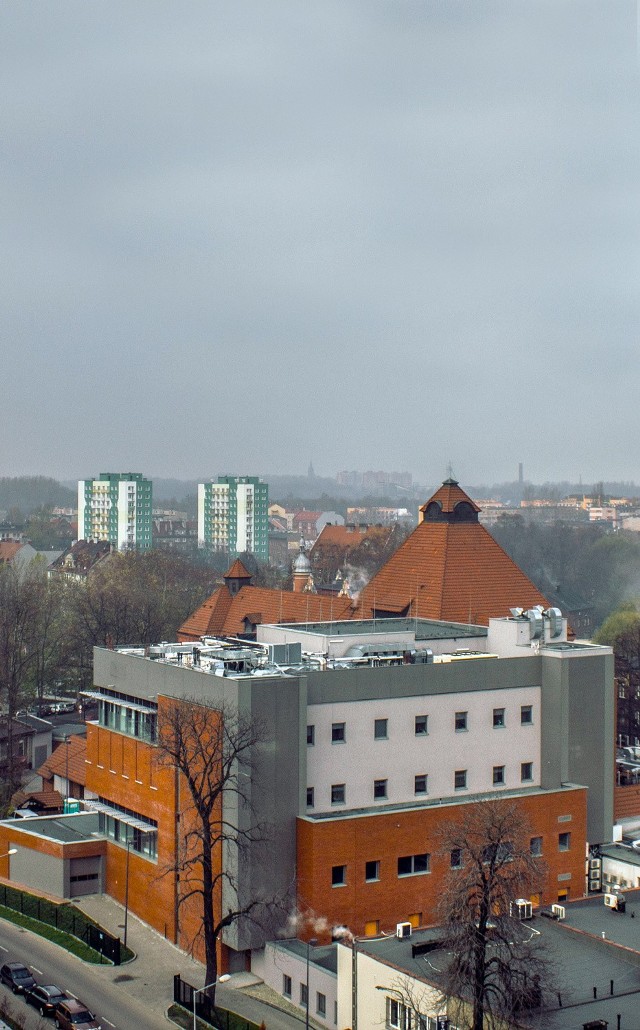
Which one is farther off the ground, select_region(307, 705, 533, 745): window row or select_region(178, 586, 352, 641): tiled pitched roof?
select_region(178, 586, 352, 641): tiled pitched roof

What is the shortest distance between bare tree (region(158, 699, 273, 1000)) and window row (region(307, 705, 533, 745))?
2.49 metres

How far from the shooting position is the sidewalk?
32531mm

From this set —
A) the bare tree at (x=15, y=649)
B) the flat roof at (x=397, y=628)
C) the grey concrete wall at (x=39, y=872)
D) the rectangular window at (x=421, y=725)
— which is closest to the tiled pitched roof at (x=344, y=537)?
the bare tree at (x=15, y=649)

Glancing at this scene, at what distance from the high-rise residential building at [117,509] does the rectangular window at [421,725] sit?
153 m

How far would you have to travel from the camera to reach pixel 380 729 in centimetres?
3722

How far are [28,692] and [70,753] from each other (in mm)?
27909

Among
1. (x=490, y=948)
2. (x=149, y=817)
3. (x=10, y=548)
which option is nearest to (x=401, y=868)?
(x=490, y=948)

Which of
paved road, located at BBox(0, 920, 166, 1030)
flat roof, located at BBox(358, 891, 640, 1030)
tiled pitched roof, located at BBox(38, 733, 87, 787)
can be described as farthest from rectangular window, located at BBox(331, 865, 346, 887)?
tiled pitched roof, located at BBox(38, 733, 87, 787)

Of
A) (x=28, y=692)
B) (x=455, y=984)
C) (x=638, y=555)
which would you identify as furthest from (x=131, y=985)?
(x=638, y=555)

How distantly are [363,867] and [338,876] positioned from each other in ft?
2.44

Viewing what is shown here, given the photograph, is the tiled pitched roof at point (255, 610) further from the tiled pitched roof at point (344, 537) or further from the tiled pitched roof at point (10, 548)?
the tiled pitched roof at point (10, 548)

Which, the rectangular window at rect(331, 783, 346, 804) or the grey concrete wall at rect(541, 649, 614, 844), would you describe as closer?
the rectangular window at rect(331, 783, 346, 804)

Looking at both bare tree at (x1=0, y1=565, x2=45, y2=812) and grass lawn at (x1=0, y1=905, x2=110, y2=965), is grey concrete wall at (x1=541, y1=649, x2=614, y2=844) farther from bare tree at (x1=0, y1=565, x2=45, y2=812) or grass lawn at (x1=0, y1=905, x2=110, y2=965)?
bare tree at (x1=0, y1=565, x2=45, y2=812)

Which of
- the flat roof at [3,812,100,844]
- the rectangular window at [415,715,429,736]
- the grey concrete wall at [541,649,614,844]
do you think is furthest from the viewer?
the flat roof at [3,812,100,844]
